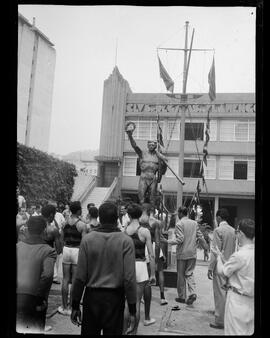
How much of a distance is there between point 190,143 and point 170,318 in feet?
45.9

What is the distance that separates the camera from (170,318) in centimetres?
549

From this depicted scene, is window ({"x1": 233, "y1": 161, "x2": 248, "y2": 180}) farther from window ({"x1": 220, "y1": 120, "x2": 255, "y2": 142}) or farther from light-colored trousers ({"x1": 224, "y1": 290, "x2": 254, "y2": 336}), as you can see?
light-colored trousers ({"x1": 224, "y1": 290, "x2": 254, "y2": 336})

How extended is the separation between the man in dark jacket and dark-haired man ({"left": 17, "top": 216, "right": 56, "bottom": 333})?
0.40 metres

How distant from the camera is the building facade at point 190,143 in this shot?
37.1 feet

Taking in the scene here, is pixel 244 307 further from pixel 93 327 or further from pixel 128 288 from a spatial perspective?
pixel 93 327

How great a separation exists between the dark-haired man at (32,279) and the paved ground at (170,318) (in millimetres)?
598

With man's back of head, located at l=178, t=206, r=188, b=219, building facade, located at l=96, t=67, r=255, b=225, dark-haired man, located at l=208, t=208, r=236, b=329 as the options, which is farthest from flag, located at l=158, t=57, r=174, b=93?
dark-haired man, located at l=208, t=208, r=236, b=329

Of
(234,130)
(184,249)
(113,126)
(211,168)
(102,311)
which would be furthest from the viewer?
(211,168)

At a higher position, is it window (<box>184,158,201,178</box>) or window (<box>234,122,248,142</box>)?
window (<box>234,122,248,142</box>)

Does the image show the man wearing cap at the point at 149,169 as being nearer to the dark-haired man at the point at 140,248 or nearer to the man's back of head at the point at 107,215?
the dark-haired man at the point at 140,248

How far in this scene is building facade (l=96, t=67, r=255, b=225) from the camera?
446 inches

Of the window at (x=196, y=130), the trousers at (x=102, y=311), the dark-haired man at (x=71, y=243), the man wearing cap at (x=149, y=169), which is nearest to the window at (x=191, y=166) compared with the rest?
the window at (x=196, y=130)

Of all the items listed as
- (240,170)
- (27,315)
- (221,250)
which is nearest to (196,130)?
(240,170)

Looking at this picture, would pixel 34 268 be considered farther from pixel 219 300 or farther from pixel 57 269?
pixel 57 269
